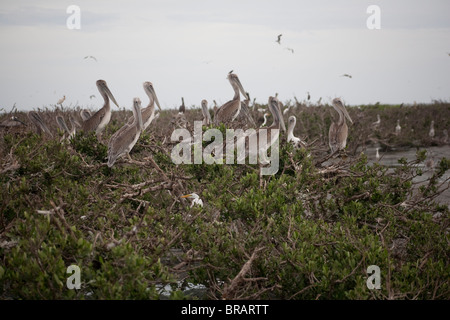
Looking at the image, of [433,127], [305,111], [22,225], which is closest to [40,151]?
[22,225]

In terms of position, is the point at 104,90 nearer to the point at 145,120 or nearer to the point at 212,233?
the point at 145,120

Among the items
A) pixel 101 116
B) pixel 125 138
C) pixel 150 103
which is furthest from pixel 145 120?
pixel 125 138

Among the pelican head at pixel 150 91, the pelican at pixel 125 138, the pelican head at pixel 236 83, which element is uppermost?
the pelican head at pixel 236 83

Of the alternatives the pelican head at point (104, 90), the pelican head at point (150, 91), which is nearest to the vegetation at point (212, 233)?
the pelican head at point (150, 91)

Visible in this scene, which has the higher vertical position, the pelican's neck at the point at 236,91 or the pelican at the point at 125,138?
the pelican's neck at the point at 236,91

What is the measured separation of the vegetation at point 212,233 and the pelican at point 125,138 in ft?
0.69

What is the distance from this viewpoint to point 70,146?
23.5 ft

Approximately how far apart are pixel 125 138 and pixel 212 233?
10.00ft

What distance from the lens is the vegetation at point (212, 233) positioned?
391 centimetres

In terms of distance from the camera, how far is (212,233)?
4824 mm

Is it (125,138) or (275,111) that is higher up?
(275,111)

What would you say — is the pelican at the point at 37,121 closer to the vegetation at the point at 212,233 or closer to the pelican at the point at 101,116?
the pelican at the point at 101,116
